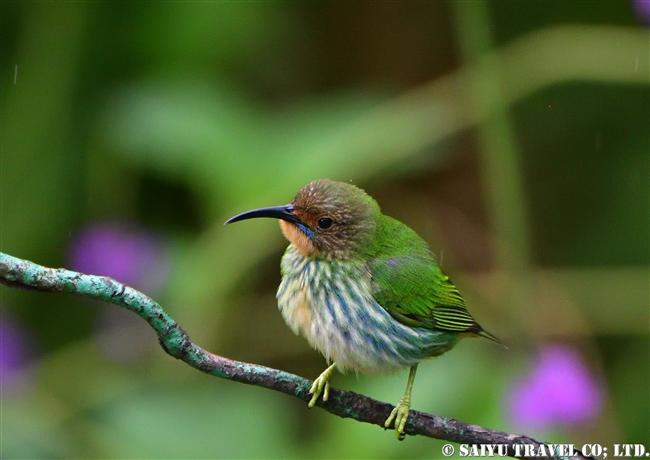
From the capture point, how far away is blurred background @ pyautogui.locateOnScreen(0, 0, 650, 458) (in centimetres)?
414

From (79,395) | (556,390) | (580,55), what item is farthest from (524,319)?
(79,395)

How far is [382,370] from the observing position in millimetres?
2795

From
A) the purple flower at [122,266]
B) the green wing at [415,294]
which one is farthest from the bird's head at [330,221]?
the purple flower at [122,266]

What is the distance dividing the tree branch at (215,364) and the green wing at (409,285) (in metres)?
0.49

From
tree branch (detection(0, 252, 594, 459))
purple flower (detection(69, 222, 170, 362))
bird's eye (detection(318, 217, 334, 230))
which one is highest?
purple flower (detection(69, 222, 170, 362))

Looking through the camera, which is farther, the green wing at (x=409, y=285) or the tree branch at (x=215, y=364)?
the green wing at (x=409, y=285)

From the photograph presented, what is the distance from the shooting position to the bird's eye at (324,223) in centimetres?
286

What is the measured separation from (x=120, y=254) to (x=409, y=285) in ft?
Answer: 7.68

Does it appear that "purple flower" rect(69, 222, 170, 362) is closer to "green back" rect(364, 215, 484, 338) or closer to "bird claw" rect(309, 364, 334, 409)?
"green back" rect(364, 215, 484, 338)

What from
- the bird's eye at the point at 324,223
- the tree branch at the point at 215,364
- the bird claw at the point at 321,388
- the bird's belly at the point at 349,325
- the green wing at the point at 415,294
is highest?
the bird's eye at the point at 324,223

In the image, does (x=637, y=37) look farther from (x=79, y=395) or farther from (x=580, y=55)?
(x=79, y=395)

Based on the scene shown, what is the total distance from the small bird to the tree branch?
34cm


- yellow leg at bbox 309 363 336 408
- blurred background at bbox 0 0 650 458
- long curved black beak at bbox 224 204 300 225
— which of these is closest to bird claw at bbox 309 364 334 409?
yellow leg at bbox 309 363 336 408

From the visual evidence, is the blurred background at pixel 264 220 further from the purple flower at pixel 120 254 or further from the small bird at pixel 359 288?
the small bird at pixel 359 288
